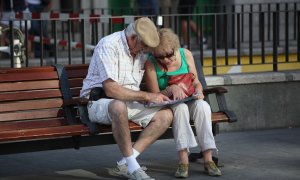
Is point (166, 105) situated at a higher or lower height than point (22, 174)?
higher

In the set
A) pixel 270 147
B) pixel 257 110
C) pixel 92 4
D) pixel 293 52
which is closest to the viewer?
pixel 270 147

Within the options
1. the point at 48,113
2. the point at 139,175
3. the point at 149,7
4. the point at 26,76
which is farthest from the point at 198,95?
the point at 149,7

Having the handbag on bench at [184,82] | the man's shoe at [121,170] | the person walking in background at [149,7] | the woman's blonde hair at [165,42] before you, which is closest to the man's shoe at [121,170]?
the man's shoe at [121,170]

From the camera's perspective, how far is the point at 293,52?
12547 mm

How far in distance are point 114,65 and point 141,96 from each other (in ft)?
1.11

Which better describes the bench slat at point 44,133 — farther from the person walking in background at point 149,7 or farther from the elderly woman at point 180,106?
the person walking in background at point 149,7

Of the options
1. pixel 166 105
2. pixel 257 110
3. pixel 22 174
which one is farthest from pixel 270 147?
pixel 22 174

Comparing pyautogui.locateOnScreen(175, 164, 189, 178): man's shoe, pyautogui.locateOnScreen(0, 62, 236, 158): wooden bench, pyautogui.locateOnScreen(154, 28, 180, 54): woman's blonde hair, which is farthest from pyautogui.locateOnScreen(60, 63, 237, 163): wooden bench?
pyautogui.locateOnScreen(154, 28, 180, 54): woman's blonde hair

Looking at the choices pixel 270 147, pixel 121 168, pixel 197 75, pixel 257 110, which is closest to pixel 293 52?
pixel 257 110

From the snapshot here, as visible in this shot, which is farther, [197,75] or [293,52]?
[293,52]

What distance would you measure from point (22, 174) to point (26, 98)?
719 mm

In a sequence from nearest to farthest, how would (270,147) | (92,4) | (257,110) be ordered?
1. (270,147)
2. (257,110)
3. (92,4)

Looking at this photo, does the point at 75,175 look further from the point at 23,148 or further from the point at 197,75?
the point at 197,75

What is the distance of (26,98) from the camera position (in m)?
8.54
